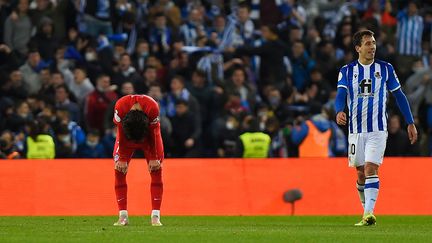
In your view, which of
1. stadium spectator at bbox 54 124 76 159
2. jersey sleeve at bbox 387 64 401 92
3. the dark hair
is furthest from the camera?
stadium spectator at bbox 54 124 76 159

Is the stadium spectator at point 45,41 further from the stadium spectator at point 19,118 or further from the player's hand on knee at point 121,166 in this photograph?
the player's hand on knee at point 121,166

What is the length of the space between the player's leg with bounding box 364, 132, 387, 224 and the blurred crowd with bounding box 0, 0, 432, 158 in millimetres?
8291

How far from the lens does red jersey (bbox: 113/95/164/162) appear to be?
15.5m

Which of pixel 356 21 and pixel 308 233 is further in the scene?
pixel 356 21

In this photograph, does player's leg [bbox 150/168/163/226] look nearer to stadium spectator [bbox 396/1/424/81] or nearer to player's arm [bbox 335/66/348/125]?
player's arm [bbox 335/66/348/125]

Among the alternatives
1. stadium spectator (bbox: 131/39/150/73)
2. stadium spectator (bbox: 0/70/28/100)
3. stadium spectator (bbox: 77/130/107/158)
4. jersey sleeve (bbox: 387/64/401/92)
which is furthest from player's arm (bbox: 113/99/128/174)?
stadium spectator (bbox: 131/39/150/73)

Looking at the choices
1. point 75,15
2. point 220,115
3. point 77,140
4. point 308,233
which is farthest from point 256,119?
point 308,233

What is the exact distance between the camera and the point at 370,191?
53.2 feet

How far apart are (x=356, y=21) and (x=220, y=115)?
5.33 m

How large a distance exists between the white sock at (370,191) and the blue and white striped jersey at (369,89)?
0.64 m

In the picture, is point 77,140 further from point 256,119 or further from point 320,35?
point 320,35

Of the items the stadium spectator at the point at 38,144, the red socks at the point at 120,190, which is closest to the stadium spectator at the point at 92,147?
the stadium spectator at the point at 38,144

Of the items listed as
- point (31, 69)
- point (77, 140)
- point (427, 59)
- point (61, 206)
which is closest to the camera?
point (61, 206)

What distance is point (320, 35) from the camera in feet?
100
